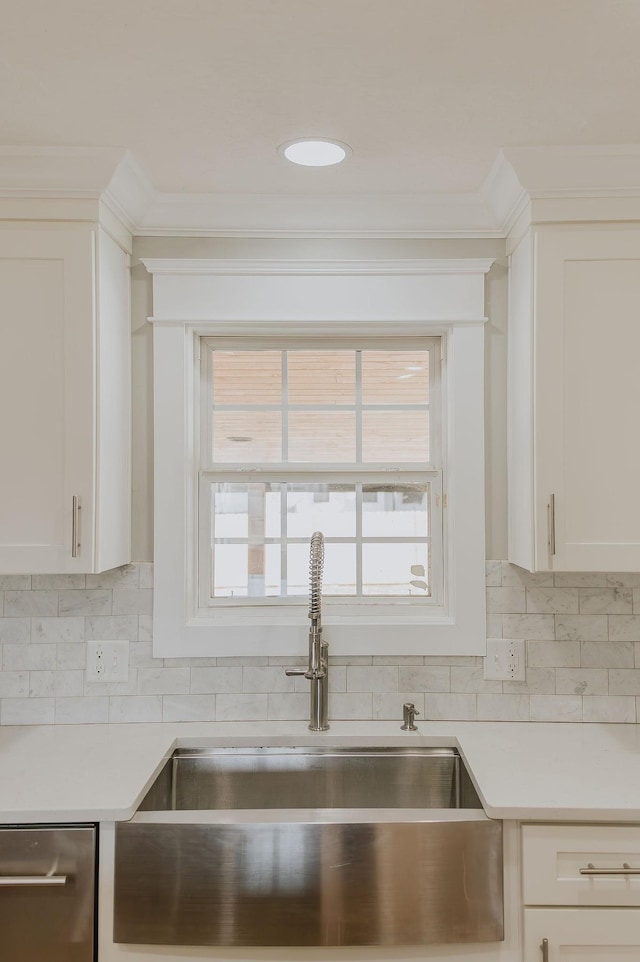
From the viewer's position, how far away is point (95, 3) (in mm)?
1227

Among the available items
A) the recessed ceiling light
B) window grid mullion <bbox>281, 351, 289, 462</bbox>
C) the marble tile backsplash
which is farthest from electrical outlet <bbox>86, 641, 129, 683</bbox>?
the recessed ceiling light

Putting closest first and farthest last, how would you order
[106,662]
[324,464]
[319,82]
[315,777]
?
[319,82] < [315,777] < [106,662] < [324,464]

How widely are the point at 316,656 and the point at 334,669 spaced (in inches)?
6.1

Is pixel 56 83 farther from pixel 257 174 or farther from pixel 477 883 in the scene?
pixel 477 883

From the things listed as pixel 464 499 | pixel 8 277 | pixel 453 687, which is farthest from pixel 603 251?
pixel 8 277

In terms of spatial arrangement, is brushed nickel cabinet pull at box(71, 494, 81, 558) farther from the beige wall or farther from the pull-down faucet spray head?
the pull-down faucet spray head

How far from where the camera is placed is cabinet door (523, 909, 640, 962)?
1492 mm

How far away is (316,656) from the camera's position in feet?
6.53

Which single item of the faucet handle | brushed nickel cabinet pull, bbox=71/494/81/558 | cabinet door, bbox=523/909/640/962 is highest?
brushed nickel cabinet pull, bbox=71/494/81/558

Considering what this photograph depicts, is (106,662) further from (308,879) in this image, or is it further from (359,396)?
(359,396)

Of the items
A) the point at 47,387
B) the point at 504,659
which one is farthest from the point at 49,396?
the point at 504,659

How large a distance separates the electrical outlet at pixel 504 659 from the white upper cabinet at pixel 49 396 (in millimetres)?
1170

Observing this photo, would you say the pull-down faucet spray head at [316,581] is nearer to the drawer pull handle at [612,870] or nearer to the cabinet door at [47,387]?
the cabinet door at [47,387]

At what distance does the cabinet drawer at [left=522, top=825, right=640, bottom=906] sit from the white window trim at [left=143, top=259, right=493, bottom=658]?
65 centimetres
